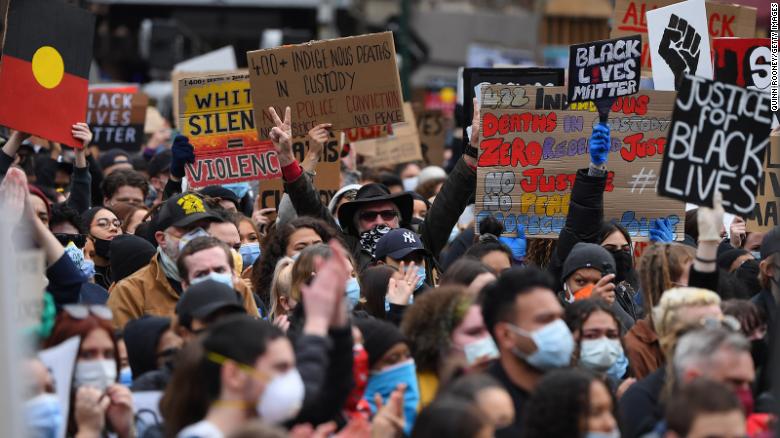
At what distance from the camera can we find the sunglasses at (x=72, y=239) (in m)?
8.37

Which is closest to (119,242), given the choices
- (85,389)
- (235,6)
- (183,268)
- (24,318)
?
(183,268)

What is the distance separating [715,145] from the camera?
23.1ft

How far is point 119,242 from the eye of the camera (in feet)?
26.8

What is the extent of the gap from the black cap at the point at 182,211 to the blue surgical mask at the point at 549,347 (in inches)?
96.4

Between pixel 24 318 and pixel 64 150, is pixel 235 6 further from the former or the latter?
pixel 24 318

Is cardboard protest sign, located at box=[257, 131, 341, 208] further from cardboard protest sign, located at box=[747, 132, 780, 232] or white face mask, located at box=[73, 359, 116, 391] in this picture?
white face mask, located at box=[73, 359, 116, 391]

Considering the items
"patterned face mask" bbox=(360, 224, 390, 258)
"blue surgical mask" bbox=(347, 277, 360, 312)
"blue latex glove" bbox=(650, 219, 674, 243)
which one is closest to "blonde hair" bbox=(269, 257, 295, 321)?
"blue surgical mask" bbox=(347, 277, 360, 312)

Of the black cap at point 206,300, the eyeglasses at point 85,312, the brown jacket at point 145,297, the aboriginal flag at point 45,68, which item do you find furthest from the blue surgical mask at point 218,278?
the aboriginal flag at point 45,68

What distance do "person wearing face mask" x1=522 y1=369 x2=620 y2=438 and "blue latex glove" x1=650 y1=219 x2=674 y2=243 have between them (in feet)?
13.6

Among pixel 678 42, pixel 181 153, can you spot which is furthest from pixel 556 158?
pixel 181 153

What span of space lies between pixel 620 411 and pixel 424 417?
1.30 metres

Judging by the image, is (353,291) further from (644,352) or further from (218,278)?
(644,352)

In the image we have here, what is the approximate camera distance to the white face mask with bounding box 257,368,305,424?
477cm

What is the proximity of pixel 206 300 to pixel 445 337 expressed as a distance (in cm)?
95
